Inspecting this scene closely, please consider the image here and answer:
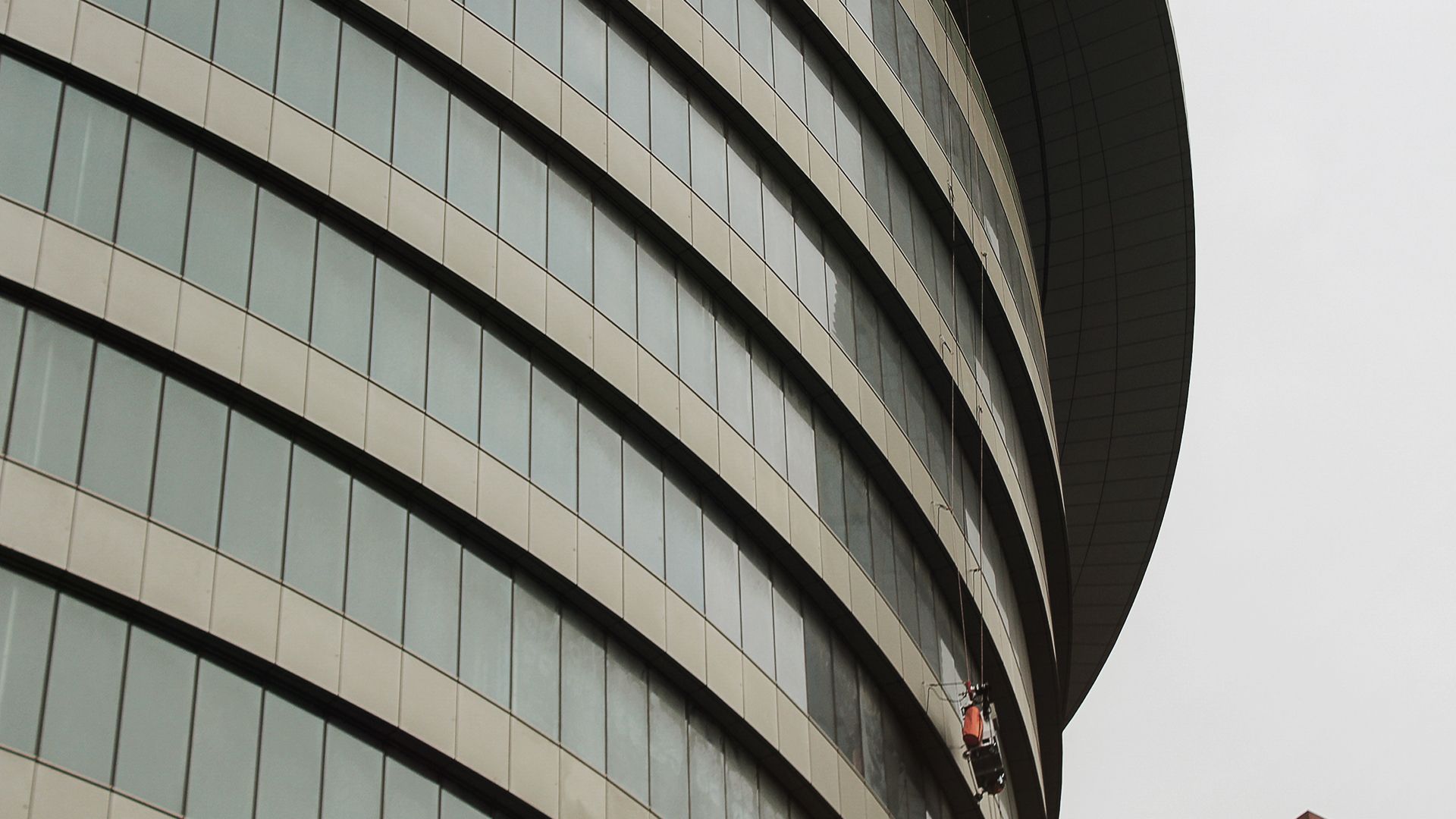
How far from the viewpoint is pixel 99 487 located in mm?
22984

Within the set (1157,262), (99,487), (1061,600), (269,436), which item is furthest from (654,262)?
(1157,262)

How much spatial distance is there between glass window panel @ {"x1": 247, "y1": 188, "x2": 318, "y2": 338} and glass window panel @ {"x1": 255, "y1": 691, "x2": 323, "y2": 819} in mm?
5243

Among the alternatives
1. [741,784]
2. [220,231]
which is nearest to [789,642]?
[741,784]

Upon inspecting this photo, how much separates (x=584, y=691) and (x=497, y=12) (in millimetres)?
11215

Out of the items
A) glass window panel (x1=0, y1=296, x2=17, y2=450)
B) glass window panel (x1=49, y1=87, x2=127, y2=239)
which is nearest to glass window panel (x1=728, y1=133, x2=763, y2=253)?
glass window panel (x1=49, y1=87, x2=127, y2=239)

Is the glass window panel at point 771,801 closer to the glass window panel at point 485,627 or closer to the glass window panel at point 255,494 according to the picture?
the glass window panel at point 485,627

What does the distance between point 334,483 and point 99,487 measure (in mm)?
3538

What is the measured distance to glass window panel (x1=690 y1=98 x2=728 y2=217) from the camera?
112 feet

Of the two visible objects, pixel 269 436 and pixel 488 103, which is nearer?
pixel 269 436

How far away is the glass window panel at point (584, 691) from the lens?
27.7 metres

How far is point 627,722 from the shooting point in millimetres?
28781

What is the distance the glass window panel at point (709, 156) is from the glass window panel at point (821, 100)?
3012 millimetres

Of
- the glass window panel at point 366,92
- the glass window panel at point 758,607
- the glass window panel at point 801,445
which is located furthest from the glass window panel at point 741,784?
the glass window panel at point 366,92

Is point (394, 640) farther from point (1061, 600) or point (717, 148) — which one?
point (1061, 600)
